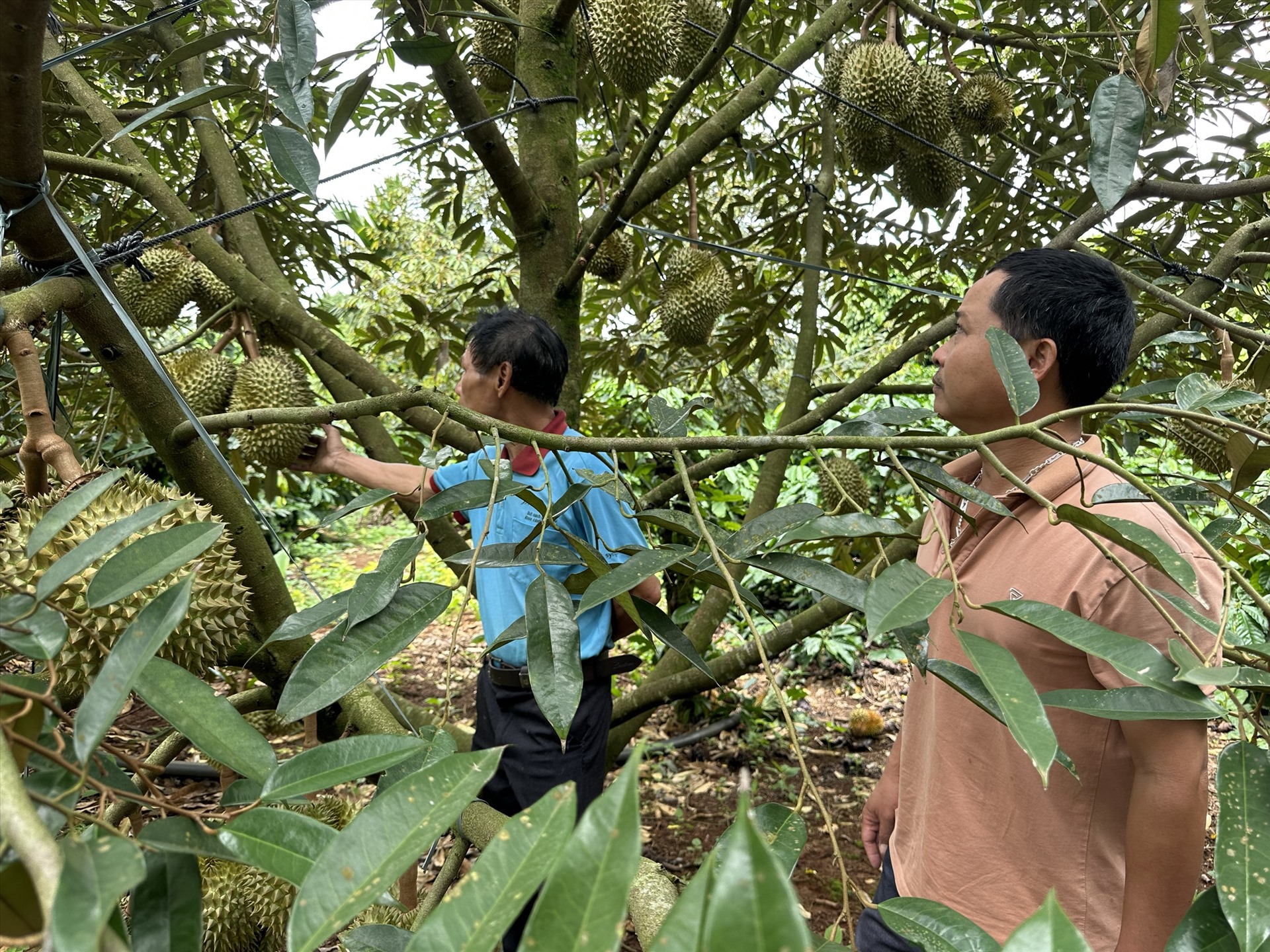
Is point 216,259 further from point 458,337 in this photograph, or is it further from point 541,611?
point 541,611

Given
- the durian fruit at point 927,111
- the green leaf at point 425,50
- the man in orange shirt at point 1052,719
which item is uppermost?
the durian fruit at point 927,111

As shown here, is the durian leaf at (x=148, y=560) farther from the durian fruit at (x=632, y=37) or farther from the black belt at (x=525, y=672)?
the durian fruit at (x=632, y=37)

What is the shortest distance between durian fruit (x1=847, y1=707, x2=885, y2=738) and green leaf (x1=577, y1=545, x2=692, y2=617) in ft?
8.81

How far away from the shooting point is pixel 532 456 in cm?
160

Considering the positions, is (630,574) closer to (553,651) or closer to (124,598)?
(553,651)

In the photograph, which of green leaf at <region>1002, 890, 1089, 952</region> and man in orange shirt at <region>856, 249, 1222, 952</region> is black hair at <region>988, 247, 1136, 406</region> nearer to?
man in orange shirt at <region>856, 249, 1222, 952</region>

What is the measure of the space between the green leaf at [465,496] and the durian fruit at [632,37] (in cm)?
122

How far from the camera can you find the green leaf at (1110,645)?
41cm

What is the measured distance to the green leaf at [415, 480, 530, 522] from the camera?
602mm

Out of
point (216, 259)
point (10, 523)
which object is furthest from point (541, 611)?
point (216, 259)

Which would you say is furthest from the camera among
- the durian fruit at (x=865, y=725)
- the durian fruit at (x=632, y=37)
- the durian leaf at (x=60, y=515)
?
the durian fruit at (x=865, y=725)

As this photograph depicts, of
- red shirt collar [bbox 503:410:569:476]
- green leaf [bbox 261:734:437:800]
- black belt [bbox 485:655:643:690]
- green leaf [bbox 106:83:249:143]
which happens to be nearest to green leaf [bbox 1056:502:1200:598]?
green leaf [bbox 261:734:437:800]

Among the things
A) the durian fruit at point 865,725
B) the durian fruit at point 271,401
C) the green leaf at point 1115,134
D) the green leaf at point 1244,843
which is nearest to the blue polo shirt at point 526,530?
the durian fruit at point 271,401

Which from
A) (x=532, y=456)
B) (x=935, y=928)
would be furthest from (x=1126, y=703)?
(x=532, y=456)
